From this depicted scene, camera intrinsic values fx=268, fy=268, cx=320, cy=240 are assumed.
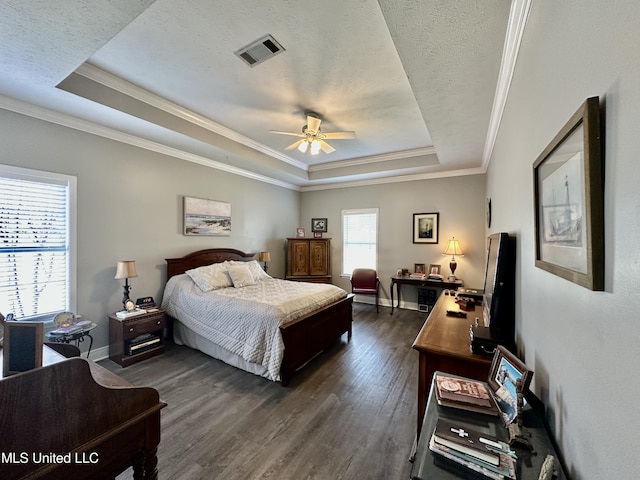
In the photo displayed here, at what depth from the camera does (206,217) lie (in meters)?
4.45

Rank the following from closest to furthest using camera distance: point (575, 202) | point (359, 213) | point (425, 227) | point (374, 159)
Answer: point (575, 202), point (374, 159), point (425, 227), point (359, 213)

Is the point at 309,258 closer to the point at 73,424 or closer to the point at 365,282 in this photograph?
the point at 365,282

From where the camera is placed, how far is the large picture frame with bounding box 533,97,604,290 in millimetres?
651

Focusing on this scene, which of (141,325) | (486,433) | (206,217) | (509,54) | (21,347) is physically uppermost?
(509,54)

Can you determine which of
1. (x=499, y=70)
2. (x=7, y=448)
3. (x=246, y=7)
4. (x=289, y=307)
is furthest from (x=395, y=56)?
(x=7, y=448)

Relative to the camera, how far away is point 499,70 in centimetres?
199

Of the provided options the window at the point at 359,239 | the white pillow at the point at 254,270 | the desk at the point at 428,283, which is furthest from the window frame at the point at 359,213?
the white pillow at the point at 254,270

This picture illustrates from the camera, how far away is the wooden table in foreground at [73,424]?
2.76 feet

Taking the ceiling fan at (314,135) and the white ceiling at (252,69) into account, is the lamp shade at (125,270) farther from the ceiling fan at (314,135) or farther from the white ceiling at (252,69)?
the ceiling fan at (314,135)

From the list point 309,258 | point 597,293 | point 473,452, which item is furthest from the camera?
point 309,258

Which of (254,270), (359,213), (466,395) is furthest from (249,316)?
(359,213)

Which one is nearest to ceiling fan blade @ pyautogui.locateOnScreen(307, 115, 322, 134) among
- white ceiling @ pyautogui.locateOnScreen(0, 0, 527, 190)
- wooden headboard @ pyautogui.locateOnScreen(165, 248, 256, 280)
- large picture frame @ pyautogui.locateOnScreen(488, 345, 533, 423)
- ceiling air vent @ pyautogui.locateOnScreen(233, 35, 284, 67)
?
white ceiling @ pyautogui.locateOnScreen(0, 0, 527, 190)

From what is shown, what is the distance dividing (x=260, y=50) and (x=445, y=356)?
2.66m

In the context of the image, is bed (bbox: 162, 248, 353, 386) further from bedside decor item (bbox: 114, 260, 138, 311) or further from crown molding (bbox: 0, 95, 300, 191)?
crown molding (bbox: 0, 95, 300, 191)
